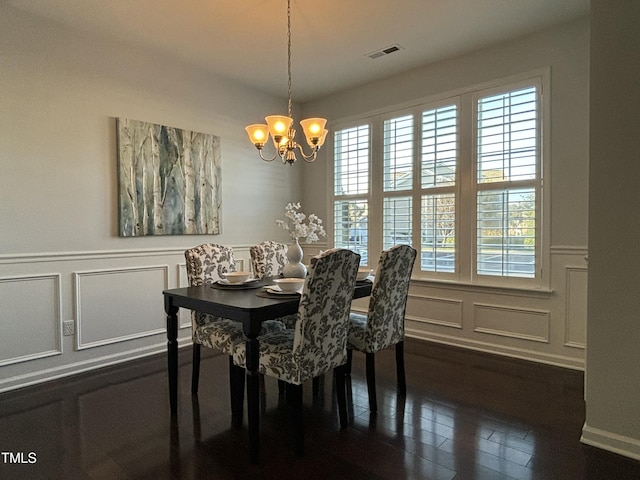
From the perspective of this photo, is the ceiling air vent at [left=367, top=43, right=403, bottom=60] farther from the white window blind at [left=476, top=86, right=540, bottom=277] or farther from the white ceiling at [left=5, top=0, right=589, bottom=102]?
the white window blind at [left=476, top=86, right=540, bottom=277]

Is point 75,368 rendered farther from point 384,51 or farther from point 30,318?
point 384,51

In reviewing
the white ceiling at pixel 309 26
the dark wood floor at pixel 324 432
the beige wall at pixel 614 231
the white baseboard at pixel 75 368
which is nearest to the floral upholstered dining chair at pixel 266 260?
the dark wood floor at pixel 324 432

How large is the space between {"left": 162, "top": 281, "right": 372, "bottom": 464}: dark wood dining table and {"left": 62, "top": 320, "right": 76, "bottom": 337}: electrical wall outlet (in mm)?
1270

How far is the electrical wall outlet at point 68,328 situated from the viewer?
335cm

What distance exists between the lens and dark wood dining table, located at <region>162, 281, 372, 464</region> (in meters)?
2.12

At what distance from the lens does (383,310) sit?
8.73 ft

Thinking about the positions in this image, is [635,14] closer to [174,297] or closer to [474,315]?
[474,315]

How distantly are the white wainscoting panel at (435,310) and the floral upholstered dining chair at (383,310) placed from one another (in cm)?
148

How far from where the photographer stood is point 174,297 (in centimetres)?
261

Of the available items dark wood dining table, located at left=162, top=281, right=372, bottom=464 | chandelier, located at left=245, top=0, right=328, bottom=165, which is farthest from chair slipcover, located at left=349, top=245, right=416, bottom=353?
chandelier, located at left=245, top=0, right=328, bottom=165

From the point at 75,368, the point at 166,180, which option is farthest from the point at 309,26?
the point at 75,368

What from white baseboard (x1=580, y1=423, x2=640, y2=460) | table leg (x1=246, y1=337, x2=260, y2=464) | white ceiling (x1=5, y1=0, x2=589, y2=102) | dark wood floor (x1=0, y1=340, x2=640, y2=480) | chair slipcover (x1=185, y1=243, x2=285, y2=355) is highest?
white ceiling (x1=5, y1=0, x2=589, y2=102)

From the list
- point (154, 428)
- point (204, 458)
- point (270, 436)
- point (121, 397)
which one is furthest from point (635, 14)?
point (121, 397)

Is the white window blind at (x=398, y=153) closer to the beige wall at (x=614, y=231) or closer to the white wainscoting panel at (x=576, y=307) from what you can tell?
the white wainscoting panel at (x=576, y=307)
